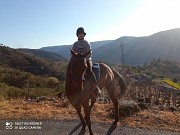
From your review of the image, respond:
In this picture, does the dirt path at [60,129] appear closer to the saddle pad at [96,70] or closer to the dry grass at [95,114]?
the dry grass at [95,114]

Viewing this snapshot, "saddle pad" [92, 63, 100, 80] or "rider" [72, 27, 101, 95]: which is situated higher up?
"rider" [72, 27, 101, 95]

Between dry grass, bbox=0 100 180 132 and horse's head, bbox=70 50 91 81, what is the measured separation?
2.75 m

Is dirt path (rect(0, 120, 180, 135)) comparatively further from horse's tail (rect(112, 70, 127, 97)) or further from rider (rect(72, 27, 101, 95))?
horse's tail (rect(112, 70, 127, 97))

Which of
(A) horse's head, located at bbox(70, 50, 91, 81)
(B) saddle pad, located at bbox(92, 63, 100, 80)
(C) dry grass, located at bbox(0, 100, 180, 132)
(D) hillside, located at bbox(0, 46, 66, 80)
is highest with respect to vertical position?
(A) horse's head, located at bbox(70, 50, 91, 81)

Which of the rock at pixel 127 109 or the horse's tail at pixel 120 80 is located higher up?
the horse's tail at pixel 120 80

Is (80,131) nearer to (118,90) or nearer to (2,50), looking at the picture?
(118,90)

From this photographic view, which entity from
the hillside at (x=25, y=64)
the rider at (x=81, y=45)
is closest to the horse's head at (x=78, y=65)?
the rider at (x=81, y=45)

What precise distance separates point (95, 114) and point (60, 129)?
6.92 ft

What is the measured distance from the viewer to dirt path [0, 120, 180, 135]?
8250mm

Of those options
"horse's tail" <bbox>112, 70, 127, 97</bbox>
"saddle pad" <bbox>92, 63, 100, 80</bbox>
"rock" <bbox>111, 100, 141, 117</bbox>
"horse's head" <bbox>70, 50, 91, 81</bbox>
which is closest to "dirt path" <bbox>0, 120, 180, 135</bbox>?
"rock" <bbox>111, 100, 141, 117</bbox>

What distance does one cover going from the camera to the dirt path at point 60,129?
8.25m

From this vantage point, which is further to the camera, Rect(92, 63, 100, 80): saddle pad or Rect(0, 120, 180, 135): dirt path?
Rect(92, 63, 100, 80): saddle pad

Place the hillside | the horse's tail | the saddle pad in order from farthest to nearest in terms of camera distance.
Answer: the hillside < the horse's tail < the saddle pad

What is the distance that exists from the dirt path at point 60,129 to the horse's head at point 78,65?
6.02 ft
